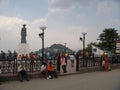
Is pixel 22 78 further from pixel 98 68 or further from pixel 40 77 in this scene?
pixel 98 68

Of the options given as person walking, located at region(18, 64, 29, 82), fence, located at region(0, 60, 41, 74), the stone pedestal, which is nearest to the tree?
the stone pedestal

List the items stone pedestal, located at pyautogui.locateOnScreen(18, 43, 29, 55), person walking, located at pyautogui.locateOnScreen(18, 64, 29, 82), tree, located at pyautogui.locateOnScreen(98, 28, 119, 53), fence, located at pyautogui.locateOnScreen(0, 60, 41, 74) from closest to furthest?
person walking, located at pyautogui.locateOnScreen(18, 64, 29, 82), fence, located at pyautogui.locateOnScreen(0, 60, 41, 74), stone pedestal, located at pyautogui.locateOnScreen(18, 43, 29, 55), tree, located at pyautogui.locateOnScreen(98, 28, 119, 53)

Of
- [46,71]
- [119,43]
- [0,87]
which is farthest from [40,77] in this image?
[119,43]

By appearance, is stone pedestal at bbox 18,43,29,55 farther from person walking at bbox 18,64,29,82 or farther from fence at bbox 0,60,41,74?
person walking at bbox 18,64,29,82

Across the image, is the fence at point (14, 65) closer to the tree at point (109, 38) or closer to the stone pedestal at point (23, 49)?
the stone pedestal at point (23, 49)

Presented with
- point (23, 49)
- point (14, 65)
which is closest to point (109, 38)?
point (23, 49)

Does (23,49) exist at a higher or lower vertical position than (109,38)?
lower

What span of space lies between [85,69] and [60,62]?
3253mm

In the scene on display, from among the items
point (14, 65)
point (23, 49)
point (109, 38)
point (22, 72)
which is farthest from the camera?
point (109, 38)

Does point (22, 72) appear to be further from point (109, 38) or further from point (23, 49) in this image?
point (109, 38)

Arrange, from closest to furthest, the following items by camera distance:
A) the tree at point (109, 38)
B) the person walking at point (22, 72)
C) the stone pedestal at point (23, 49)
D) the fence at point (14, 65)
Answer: the person walking at point (22, 72) < the fence at point (14, 65) < the stone pedestal at point (23, 49) < the tree at point (109, 38)

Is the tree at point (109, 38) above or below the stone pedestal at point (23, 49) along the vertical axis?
above

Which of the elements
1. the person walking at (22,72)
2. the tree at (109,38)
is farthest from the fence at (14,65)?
the tree at (109,38)

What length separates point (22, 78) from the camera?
20.7 meters
